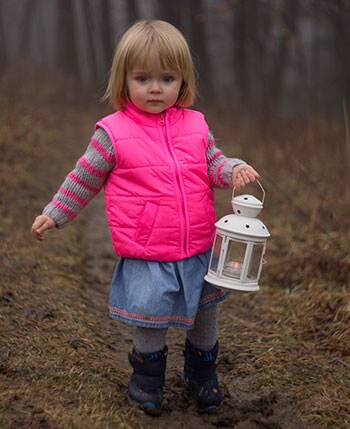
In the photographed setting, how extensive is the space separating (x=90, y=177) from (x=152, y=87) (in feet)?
1.56

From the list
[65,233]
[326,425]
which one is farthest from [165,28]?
[65,233]

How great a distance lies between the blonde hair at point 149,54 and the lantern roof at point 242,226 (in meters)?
0.61

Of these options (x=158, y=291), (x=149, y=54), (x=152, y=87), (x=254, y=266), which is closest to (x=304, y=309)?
(x=254, y=266)

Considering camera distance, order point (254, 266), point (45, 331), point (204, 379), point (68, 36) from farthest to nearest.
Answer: point (68, 36) → point (254, 266) → point (45, 331) → point (204, 379)

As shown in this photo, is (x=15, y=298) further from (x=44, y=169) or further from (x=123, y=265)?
(x=44, y=169)

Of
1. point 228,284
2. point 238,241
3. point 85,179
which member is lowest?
point 228,284

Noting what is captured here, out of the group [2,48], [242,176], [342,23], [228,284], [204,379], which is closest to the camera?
Result: [228,284]

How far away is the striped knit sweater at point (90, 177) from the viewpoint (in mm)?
2785

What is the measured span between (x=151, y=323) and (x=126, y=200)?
53 centimetres

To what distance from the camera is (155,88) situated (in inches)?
107

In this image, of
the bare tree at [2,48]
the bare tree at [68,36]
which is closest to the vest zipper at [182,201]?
the bare tree at [2,48]

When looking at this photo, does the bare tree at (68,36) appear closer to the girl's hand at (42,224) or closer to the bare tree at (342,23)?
the bare tree at (342,23)

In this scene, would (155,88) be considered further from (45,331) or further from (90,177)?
(45,331)

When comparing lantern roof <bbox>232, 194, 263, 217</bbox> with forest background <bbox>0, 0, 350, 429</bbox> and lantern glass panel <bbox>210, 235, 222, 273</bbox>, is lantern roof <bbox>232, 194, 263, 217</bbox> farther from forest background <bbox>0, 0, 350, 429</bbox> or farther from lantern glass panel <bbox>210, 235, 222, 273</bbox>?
forest background <bbox>0, 0, 350, 429</bbox>
